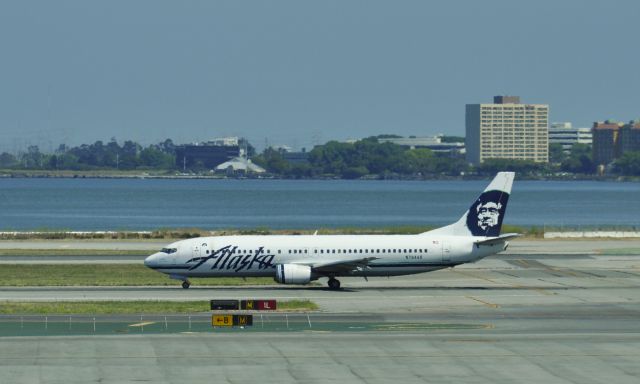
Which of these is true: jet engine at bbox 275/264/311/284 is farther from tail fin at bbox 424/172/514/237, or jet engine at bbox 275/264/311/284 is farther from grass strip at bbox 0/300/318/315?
tail fin at bbox 424/172/514/237

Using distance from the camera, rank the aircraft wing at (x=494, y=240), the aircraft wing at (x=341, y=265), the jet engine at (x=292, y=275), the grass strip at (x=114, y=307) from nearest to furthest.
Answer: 1. the grass strip at (x=114, y=307)
2. the aircraft wing at (x=341, y=265)
3. the jet engine at (x=292, y=275)
4. the aircraft wing at (x=494, y=240)

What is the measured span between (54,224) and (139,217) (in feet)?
87.9

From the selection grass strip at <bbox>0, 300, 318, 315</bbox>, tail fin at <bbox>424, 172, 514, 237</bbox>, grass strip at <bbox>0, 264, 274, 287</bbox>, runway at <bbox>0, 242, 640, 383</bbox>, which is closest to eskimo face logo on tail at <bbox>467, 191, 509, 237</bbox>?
tail fin at <bbox>424, 172, 514, 237</bbox>

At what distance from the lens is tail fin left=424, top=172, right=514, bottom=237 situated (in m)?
71.6

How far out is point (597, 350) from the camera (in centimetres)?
4556

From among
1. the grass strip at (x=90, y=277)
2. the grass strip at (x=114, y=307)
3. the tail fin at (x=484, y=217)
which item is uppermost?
the tail fin at (x=484, y=217)

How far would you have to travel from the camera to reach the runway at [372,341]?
40.7m

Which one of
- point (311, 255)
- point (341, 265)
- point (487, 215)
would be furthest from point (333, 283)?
point (487, 215)

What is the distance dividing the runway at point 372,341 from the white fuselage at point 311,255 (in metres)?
1.29

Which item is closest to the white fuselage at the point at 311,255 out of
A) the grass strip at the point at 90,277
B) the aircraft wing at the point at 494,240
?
the aircraft wing at the point at 494,240

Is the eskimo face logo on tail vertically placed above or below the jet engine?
above

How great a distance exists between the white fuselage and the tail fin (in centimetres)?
130

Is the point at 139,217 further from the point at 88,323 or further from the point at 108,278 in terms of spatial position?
the point at 88,323

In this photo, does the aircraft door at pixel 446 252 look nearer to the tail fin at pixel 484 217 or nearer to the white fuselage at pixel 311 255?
the white fuselage at pixel 311 255
